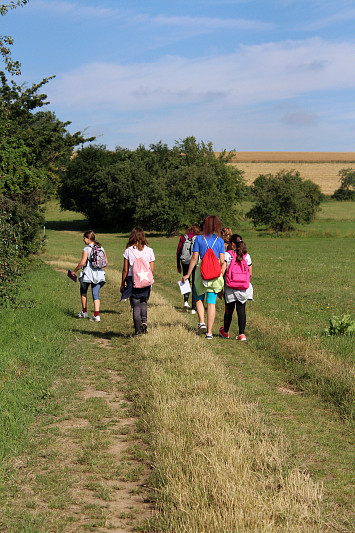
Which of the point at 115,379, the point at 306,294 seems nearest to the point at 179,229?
the point at 306,294

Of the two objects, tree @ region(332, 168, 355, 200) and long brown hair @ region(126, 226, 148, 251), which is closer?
long brown hair @ region(126, 226, 148, 251)

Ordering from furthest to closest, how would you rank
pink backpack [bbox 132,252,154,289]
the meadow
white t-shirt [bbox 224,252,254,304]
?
white t-shirt [bbox 224,252,254,304] < pink backpack [bbox 132,252,154,289] < the meadow

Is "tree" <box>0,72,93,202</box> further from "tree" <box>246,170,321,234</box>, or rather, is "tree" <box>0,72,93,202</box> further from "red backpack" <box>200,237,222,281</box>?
"tree" <box>246,170,321,234</box>

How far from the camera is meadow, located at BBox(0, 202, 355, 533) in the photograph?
11.6 ft

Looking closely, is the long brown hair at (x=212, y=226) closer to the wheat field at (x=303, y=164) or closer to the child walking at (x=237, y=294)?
the child walking at (x=237, y=294)

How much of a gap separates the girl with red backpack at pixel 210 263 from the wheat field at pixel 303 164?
94602 mm

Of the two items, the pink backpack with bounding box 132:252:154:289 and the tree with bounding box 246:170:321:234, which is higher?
the tree with bounding box 246:170:321:234

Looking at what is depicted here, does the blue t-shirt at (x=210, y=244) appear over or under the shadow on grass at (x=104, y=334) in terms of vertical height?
over

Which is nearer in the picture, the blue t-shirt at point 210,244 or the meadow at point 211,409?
the meadow at point 211,409

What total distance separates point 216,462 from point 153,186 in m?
52.1

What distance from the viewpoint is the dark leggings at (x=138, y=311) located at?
9.41 metres

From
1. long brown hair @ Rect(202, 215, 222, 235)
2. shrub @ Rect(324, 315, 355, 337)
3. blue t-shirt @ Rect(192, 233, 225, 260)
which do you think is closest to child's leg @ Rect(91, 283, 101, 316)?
blue t-shirt @ Rect(192, 233, 225, 260)

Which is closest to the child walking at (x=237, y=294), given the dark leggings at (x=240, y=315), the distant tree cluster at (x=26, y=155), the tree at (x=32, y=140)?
the dark leggings at (x=240, y=315)

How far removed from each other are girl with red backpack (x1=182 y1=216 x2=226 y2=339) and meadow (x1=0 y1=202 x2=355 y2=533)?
71 cm
